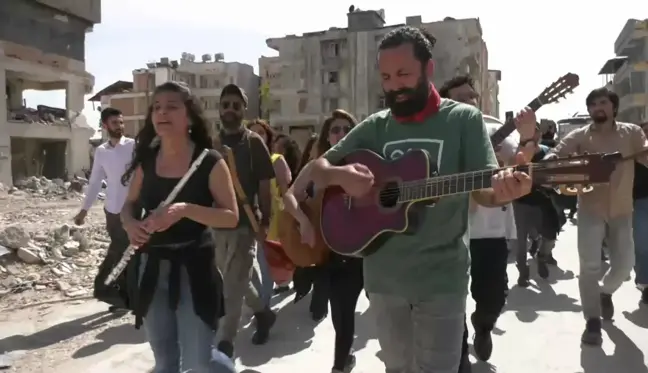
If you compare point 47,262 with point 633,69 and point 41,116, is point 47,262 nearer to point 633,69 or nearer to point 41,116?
point 41,116

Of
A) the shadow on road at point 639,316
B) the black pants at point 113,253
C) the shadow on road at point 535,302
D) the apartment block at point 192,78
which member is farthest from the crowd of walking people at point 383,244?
the apartment block at point 192,78

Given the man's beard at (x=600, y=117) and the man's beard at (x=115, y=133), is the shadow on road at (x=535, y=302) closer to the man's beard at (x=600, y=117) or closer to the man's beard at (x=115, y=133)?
the man's beard at (x=600, y=117)

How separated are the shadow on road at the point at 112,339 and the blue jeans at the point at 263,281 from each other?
1090 mm

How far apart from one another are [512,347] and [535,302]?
165cm

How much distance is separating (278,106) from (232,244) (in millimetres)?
53910

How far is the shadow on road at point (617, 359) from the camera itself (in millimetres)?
4289

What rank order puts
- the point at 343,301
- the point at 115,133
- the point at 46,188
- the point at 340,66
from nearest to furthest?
1. the point at 343,301
2. the point at 115,133
3. the point at 46,188
4. the point at 340,66

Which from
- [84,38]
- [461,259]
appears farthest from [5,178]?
[461,259]

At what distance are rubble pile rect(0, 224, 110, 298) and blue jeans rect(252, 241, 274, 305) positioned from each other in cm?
244

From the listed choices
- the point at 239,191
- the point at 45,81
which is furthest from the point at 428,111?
the point at 45,81

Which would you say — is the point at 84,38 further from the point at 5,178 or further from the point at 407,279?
the point at 407,279

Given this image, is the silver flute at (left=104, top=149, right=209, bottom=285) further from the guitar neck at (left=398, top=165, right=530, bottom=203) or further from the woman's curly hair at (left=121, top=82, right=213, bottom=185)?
the guitar neck at (left=398, top=165, right=530, bottom=203)

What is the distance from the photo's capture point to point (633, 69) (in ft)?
161

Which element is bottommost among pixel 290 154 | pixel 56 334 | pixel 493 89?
pixel 56 334
